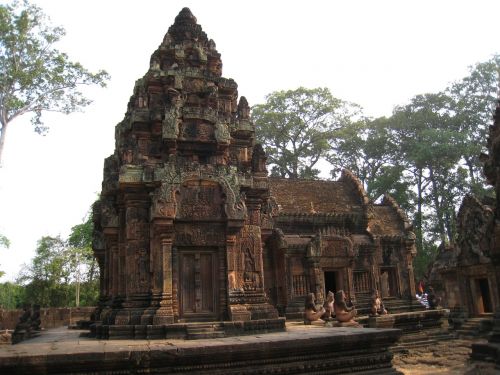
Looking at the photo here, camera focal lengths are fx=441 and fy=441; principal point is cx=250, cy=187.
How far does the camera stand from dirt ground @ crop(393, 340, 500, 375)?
830 cm

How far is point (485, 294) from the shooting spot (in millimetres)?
16188

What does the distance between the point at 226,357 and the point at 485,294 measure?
1362 cm

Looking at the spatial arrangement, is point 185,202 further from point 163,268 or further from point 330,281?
point 330,281

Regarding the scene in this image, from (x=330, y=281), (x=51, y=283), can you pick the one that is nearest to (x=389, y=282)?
(x=330, y=281)

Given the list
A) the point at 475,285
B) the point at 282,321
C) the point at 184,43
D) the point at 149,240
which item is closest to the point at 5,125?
the point at 184,43

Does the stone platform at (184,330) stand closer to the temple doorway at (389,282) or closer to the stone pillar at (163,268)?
the stone pillar at (163,268)

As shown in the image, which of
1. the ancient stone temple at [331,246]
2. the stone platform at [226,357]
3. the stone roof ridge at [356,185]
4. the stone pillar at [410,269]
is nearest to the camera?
the stone platform at [226,357]

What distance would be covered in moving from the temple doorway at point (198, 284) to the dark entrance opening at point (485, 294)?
455 inches

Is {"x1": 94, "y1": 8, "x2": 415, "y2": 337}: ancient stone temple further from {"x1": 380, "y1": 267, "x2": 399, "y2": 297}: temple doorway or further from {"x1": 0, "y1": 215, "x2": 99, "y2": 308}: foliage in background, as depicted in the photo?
{"x1": 0, "y1": 215, "x2": 99, "y2": 308}: foliage in background

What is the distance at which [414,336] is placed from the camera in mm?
13359

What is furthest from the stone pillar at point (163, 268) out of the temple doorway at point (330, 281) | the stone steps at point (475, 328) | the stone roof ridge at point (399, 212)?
the stone roof ridge at point (399, 212)

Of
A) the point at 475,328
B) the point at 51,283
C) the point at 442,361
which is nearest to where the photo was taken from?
the point at 442,361

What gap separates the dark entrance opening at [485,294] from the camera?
632 inches

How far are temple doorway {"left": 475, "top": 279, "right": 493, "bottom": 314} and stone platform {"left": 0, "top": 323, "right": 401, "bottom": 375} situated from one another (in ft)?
33.9
